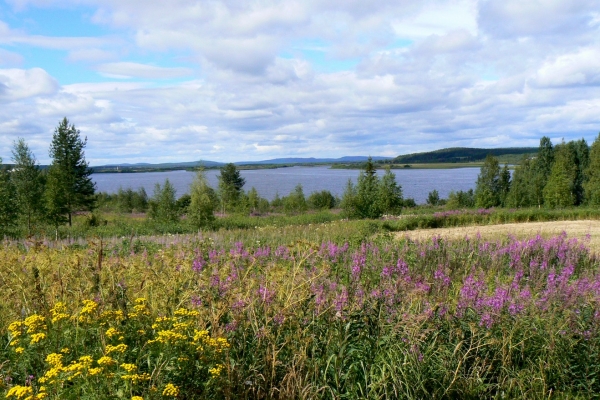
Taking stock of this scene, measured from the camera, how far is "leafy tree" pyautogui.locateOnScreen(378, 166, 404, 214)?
1051 inches

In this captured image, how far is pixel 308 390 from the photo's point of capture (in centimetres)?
329

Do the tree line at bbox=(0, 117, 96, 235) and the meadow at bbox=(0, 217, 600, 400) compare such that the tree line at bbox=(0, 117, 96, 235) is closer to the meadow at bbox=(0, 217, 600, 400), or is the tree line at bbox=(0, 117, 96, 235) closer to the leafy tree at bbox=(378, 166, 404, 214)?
the meadow at bbox=(0, 217, 600, 400)

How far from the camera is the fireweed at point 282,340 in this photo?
9.77 ft

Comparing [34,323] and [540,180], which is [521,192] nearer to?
[540,180]

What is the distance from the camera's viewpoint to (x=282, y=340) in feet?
12.6

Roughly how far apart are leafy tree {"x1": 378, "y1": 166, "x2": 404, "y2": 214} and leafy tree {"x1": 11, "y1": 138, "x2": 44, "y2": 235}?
18.0 metres

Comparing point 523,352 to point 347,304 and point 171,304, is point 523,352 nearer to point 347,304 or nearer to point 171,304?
point 347,304

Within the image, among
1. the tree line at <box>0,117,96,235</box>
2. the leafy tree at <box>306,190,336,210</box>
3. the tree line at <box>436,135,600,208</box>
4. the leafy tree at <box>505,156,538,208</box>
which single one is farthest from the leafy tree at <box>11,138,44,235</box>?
the leafy tree at <box>505,156,538,208</box>

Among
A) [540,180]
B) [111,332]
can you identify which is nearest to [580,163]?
[540,180]

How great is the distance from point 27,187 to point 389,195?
62.8 ft

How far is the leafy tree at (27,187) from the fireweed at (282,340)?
18.1m

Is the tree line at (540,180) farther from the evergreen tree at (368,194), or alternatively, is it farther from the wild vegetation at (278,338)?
the wild vegetation at (278,338)

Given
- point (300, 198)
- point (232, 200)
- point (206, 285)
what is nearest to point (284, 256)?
point (206, 285)

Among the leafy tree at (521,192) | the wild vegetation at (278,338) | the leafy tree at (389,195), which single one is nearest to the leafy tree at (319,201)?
the leafy tree at (389,195)
